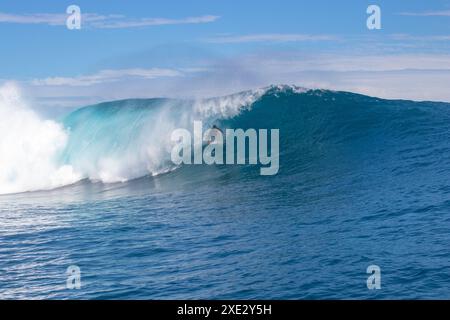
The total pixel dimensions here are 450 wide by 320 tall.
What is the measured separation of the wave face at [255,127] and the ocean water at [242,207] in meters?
0.08

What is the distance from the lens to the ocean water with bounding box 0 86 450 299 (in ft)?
28.3

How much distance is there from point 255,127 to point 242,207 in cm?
860

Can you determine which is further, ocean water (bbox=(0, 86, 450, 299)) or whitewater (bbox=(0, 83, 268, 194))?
whitewater (bbox=(0, 83, 268, 194))

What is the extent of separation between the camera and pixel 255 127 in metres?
21.4

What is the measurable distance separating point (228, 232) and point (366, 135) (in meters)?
10.1

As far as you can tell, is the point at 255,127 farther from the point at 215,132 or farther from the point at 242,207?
the point at 242,207

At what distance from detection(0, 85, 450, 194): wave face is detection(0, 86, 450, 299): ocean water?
0.25 ft

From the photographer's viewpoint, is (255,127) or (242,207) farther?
(255,127)

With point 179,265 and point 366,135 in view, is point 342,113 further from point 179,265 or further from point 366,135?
point 179,265

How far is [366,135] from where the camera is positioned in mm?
19516

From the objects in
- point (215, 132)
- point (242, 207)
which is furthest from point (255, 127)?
point (242, 207)

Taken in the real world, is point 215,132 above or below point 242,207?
above

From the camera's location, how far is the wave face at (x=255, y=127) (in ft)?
60.0
